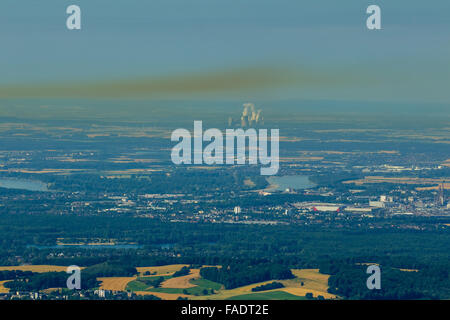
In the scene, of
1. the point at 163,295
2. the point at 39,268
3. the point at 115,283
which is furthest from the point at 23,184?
the point at 163,295

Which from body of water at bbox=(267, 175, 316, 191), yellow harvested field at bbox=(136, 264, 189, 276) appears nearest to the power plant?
body of water at bbox=(267, 175, 316, 191)

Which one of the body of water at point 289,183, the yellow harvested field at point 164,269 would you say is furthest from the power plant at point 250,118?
the yellow harvested field at point 164,269

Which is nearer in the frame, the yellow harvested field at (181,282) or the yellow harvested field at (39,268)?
the yellow harvested field at (181,282)

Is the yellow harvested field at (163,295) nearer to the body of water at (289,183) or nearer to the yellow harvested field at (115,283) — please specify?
the yellow harvested field at (115,283)

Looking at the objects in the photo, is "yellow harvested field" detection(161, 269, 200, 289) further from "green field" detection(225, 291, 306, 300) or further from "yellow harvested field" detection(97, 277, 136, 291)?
"green field" detection(225, 291, 306, 300)

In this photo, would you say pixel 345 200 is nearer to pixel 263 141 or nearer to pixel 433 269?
pixel 433 269
